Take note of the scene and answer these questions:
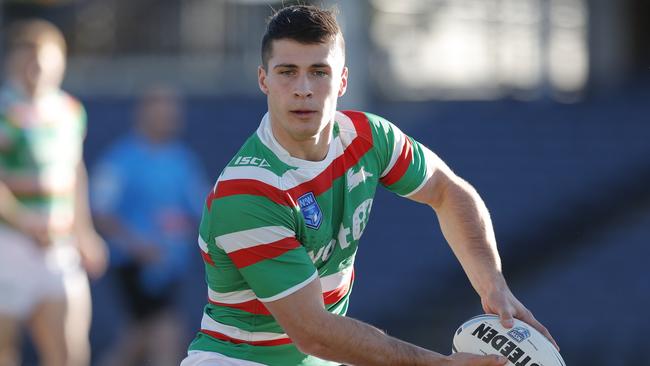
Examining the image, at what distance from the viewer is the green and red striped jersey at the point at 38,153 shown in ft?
25.3

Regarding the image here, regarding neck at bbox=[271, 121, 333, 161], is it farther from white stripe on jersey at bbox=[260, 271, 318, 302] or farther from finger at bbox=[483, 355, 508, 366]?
finger at bbox=[483, 355, 508, 366]

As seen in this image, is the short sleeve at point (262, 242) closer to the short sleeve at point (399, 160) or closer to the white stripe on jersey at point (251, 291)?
the white stripe on jersey at point (251, 291)

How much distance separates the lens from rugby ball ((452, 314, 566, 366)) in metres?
4.26

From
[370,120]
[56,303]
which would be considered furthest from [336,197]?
[56,303]

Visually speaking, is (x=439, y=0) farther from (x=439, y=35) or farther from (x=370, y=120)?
(x=370, y=120)

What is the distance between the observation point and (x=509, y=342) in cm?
430

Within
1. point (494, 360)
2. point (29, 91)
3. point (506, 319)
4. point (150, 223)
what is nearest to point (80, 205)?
point (29, 91)

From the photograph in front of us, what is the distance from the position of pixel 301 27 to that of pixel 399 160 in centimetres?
73

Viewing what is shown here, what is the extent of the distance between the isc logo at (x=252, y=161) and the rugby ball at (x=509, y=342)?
3.07ft

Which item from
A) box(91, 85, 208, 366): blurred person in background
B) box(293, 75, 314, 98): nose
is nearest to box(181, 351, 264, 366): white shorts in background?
box(293, 75, 314, 98): nose

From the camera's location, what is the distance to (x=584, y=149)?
1159 centimetres

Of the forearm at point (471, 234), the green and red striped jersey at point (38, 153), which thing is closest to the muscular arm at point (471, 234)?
the forearm at point (471, 234)

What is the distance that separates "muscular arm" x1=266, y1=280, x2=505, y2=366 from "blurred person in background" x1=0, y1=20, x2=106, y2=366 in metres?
3.82

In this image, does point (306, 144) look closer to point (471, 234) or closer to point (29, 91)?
point (471, 234)
